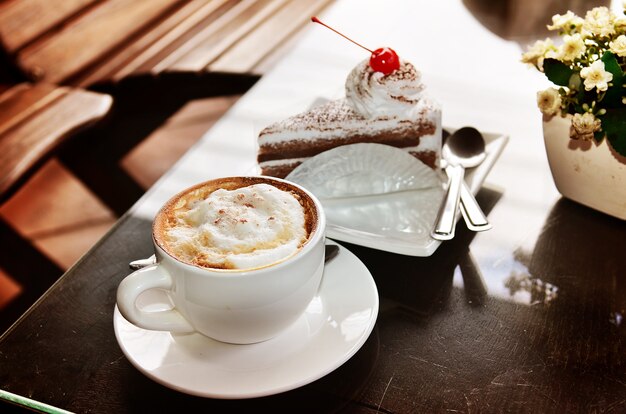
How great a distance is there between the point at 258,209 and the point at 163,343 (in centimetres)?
18

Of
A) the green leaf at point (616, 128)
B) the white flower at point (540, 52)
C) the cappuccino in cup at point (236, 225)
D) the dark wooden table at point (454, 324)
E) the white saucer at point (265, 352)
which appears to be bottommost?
the dark wooden table at point (454, 324)

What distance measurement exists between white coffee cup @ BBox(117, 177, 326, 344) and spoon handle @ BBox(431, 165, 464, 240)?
213mm

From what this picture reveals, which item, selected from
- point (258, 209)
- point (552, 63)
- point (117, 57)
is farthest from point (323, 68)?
point (117, 57)

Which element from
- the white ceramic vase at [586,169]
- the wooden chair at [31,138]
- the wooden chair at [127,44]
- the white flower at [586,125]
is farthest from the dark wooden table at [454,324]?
the wooden chair at [127,44]

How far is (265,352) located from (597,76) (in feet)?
1.76

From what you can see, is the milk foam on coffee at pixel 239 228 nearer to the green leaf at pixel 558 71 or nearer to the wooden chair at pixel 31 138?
the green leaf at pixel 558 71

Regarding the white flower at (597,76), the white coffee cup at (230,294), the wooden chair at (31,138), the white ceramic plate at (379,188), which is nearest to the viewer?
the white coffee cup at (230,294)

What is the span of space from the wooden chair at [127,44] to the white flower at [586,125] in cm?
127

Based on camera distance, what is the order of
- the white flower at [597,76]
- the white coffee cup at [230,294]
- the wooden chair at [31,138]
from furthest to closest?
the wooden chair at [31,138]
the white flower at [597,76]
the white coffee cup at [230,294]

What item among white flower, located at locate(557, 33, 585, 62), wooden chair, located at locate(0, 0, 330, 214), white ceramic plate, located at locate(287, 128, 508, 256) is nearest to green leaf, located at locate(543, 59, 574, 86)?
white flower, located at locate(557, 33, 585, 62)

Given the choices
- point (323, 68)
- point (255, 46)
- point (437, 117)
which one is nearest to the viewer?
point (437, 117)

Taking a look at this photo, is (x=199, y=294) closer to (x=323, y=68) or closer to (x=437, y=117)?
(x=437, y=117)

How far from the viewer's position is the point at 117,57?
223cm

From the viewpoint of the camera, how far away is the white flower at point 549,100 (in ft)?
2.89
